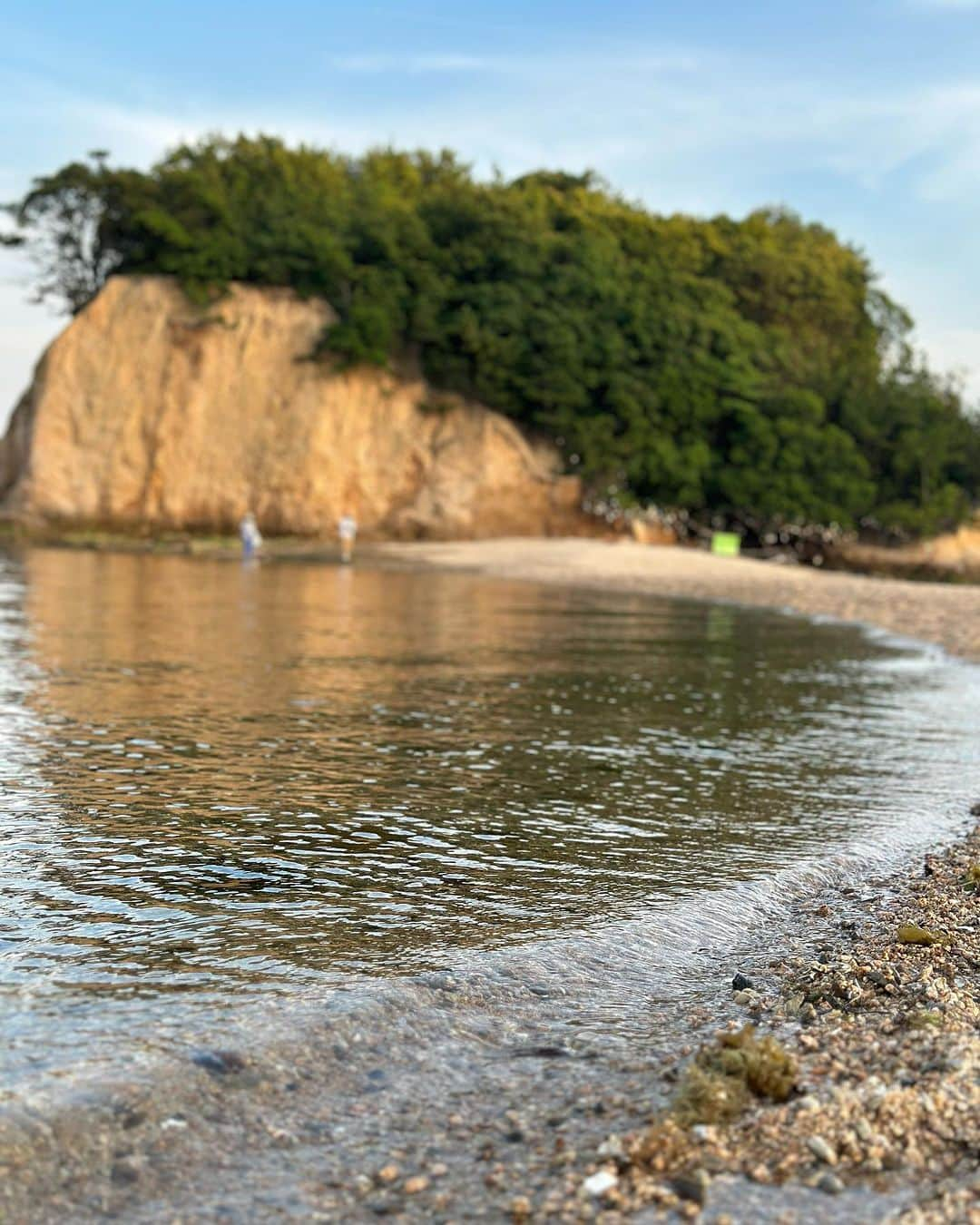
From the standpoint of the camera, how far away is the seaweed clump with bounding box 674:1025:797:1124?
9.84 ft

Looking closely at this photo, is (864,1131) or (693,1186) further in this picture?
(864,1131)

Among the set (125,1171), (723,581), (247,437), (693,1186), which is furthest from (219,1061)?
(247,437)

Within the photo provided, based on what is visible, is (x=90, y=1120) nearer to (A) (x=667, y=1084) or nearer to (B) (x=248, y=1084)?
(B) (x=248, y=1084)

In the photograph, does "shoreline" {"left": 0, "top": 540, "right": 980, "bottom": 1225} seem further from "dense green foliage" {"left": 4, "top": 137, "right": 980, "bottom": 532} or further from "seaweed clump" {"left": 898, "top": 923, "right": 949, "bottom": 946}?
"dense green foliage" {"left": 4, "top": 137, "right": 980, "bottom": 532}

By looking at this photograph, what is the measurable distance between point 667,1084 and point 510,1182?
65cm

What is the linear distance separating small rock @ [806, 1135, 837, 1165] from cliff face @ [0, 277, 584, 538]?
43.2 m

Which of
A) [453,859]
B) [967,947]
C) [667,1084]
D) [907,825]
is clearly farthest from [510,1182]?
[907,825]

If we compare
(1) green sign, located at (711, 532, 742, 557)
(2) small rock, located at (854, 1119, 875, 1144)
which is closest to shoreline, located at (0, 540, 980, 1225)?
(2) small rock, located at (854, 1119, 875, 1144)

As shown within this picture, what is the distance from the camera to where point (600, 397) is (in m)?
47.3

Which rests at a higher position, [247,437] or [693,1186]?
[247,437]

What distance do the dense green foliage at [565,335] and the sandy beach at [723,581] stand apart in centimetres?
676

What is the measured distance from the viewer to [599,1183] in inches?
107

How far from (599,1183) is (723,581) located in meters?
28.7

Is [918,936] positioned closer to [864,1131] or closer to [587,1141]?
[864,1131]
